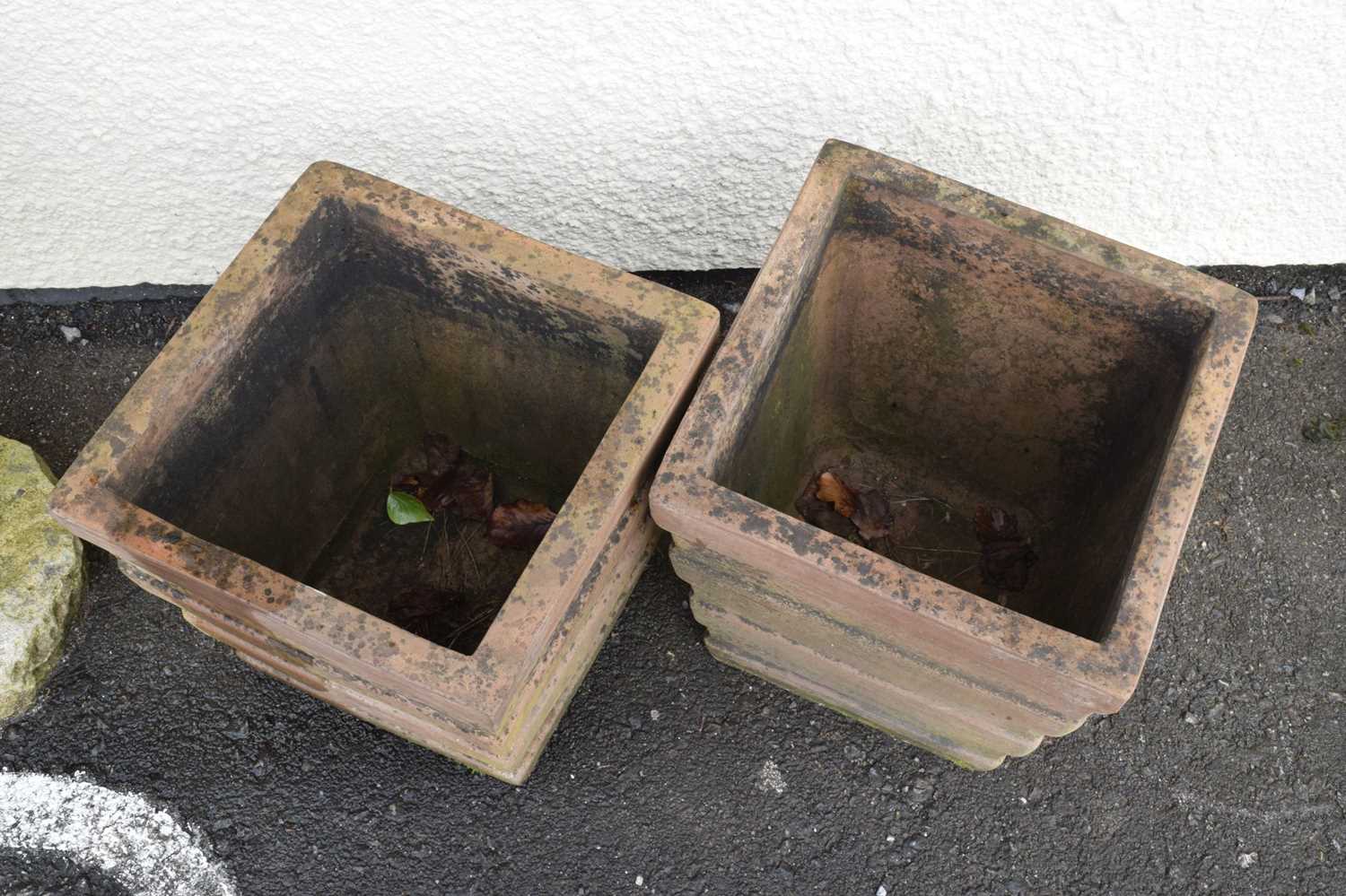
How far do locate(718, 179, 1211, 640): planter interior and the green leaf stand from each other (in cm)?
73

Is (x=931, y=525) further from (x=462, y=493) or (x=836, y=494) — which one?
(x=462, y=493)

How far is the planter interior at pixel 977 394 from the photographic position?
2047mm

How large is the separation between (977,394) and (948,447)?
0.62 feet

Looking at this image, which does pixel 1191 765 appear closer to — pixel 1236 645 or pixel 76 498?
pixel 1236 645

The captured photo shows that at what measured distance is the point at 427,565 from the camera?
2.51 m

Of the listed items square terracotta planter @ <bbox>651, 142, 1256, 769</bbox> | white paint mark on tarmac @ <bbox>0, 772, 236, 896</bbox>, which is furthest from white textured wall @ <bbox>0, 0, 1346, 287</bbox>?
white paint mark on tarmac @ <bbox>0, 772, 236, 896</bbox>

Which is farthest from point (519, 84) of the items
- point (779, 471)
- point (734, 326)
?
point (779, 471)

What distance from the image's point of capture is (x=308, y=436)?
2309 millimetres

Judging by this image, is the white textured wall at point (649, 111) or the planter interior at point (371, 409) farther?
the white textured wall at point (649, 111)

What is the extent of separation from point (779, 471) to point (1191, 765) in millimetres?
1172

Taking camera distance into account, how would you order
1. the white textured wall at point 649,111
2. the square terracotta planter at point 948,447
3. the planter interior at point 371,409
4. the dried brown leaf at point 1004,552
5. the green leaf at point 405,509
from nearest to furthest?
the square terracotta planter at point 948,447, the planter interior at point 371,409, the white textured wall at point 649,111, the green leaf at point 405,509, the dried brown leaf at point 1004,552

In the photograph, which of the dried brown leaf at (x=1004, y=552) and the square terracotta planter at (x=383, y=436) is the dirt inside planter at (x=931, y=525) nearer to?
the dried brown leaf at (x=1004, y=552)

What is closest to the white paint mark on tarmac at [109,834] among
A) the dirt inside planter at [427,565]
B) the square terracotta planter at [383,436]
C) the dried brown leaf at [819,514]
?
the square terracotta planter at [383,436]

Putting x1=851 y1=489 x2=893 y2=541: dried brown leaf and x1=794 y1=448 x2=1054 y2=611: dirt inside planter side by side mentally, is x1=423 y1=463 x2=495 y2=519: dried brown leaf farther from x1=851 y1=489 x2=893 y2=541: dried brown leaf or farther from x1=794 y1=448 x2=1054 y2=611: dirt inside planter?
x1=851 y1=489 x2=893 y2=541: dried brown leaf
